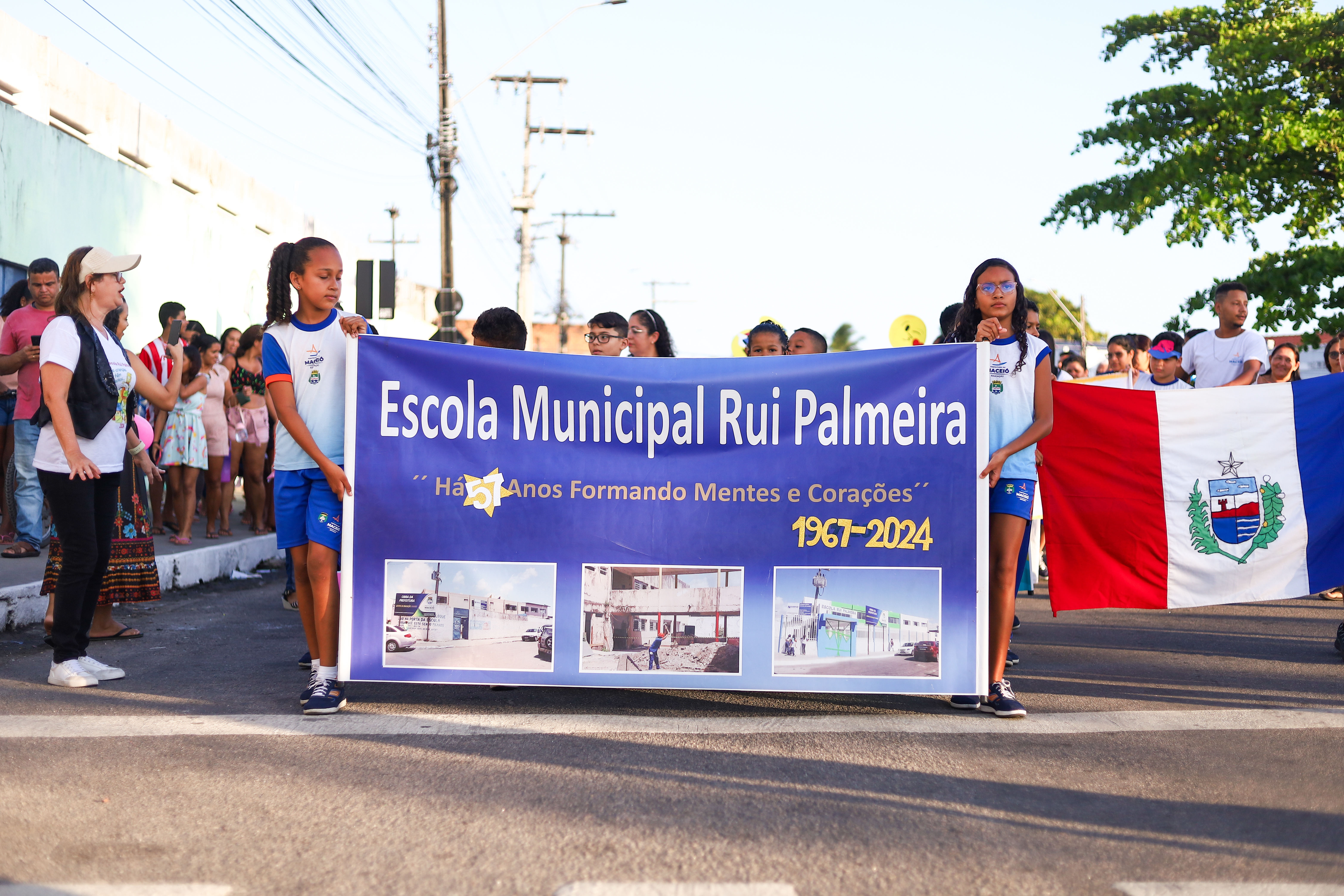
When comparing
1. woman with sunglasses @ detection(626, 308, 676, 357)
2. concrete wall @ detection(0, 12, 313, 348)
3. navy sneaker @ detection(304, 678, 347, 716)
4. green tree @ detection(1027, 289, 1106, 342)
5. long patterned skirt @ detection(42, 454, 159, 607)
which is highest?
green tree @ detection(1027, 289, 1106, 342)

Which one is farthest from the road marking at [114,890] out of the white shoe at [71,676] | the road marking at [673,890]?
the white shoe at [71,676]

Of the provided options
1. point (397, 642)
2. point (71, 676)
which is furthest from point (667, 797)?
point (71, 676)

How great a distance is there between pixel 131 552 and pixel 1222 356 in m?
6.93

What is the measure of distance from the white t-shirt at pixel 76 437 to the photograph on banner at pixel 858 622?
320cm

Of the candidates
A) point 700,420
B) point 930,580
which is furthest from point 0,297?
point 930,580

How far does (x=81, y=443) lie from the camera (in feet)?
17.5

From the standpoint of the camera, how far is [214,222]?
18.7 metres

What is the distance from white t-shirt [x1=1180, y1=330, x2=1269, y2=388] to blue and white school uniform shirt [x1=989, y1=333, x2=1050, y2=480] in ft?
9.74

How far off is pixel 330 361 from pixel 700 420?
161 centimetres

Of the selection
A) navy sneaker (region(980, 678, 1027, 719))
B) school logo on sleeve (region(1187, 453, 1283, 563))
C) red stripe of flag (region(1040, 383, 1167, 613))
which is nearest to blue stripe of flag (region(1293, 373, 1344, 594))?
school logo on sleeve (region(1187, 453, 1283, 563))

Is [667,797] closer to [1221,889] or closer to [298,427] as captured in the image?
[1221,889]

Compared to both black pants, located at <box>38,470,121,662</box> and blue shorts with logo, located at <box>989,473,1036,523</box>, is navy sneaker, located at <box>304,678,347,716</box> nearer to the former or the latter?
blue shorts with logo, located at <box>989,473,1036,523</box>

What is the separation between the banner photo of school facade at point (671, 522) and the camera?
15.7ft

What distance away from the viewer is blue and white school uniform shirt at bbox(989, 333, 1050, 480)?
16.4 ft
